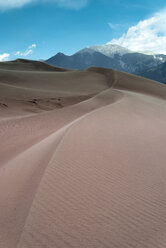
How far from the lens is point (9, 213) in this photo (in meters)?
3.03

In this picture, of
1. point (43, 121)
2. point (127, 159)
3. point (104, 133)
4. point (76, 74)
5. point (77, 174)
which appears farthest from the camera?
point (76, 74)

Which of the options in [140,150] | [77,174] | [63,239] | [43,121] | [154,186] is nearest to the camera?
[63,239]

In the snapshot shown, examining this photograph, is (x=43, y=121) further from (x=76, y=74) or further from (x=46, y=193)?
(x=76, y=74)

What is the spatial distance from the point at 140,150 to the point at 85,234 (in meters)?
3.41

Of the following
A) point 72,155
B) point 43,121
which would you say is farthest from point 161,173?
point 43,121

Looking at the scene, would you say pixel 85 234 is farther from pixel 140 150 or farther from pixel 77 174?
pixel 140 150

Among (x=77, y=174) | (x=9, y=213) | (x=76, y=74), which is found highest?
(x=76, y=74)

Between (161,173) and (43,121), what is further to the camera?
(43,121)

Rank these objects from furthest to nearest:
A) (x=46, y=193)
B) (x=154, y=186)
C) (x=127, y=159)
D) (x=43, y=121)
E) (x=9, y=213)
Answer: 1. (x=43, y=121)
2. (x=127, y=159)
3. (x=154, y=186)
4. (x=46, y=193)
5. (x=9, y=213)

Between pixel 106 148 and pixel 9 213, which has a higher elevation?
pixel 106 148

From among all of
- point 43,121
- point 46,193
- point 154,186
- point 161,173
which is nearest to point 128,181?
point 154,186

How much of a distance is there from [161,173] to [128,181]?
810mm

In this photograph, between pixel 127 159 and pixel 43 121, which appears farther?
pixel 43 121

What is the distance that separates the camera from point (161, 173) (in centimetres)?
423
